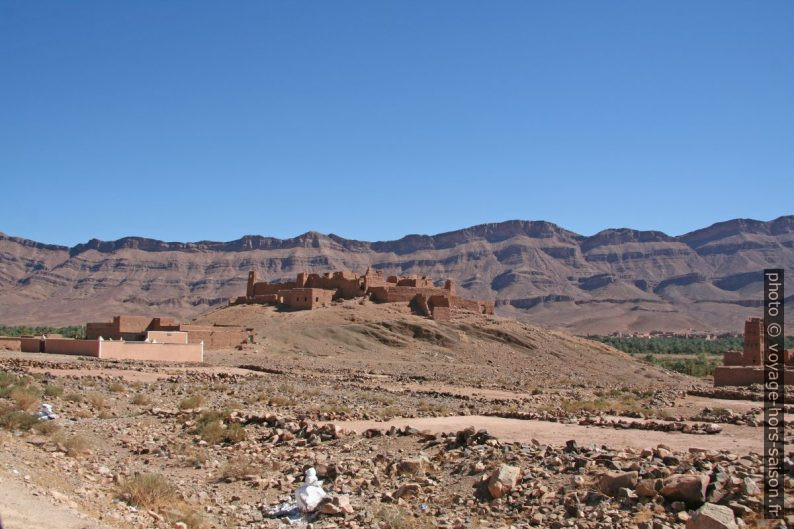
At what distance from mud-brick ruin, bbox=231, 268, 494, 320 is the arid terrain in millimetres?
27245

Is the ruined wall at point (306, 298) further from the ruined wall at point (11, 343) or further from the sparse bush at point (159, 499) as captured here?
the sparse bush at point (159, 499)

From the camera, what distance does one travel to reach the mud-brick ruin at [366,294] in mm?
60156

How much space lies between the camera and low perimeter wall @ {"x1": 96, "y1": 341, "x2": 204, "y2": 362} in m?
39.9

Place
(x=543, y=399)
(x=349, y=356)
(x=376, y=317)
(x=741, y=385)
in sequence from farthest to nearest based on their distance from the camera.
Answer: (x=376, y=317), (x=349, y=356), (x=741, y=385), (x=543, y=399)

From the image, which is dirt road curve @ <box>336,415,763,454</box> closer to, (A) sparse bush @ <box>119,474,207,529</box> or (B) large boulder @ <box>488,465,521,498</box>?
(B) large boulder @ <box>488,465,521,498</box>

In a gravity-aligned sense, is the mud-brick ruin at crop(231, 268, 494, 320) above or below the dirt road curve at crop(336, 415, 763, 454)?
above

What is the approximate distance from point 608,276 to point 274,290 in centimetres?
14459

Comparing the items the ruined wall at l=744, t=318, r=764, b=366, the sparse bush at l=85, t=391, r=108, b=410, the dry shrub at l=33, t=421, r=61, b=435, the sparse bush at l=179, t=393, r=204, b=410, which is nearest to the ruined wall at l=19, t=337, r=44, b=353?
the sparse bush at l=85, t=391, r=108, b=410

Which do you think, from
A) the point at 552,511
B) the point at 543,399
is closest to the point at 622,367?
the point at 543,399

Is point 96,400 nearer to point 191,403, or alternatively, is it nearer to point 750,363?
point 191,403

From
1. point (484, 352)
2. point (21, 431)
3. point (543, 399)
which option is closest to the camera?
point (21, 431)

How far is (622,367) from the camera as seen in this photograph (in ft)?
179

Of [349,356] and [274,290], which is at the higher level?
[274,290]

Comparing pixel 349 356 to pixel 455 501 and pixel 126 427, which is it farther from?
pixel 455 501
